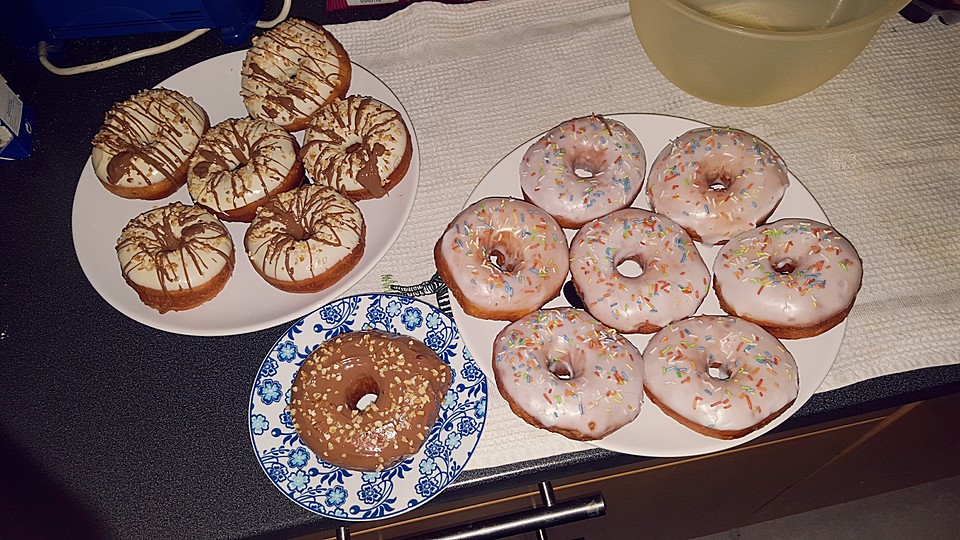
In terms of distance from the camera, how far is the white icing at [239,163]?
1.16m

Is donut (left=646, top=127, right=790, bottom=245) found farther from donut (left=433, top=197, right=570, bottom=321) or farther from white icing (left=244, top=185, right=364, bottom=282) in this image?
white icing (left=244, top=185, right=364, bottom=282)

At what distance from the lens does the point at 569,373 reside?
1034 millimetres

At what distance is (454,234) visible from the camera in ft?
3.51

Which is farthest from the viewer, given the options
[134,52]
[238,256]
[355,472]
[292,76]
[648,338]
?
[134,52]

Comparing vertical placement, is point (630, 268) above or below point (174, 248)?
below

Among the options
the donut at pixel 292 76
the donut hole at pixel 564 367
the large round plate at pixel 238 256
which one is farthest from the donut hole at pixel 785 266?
the donut at pixel 292 76

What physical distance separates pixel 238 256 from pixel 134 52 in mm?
573

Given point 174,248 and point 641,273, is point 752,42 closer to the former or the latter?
point 641,273

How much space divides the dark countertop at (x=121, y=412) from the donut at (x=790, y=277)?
14cm

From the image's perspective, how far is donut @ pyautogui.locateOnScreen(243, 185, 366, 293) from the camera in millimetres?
1087

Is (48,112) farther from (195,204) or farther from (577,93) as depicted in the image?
(577,93)

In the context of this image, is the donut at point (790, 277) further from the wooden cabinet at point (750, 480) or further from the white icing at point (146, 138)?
the white icing at point (146, 138)

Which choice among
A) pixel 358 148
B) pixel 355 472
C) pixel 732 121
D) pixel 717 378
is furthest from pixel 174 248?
pixel 732 121

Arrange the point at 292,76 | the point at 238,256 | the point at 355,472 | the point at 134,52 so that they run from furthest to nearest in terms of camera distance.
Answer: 1. the point at 134,52
2. the point at 292,76
3. the point at 238,256
4. the point at 355,472
